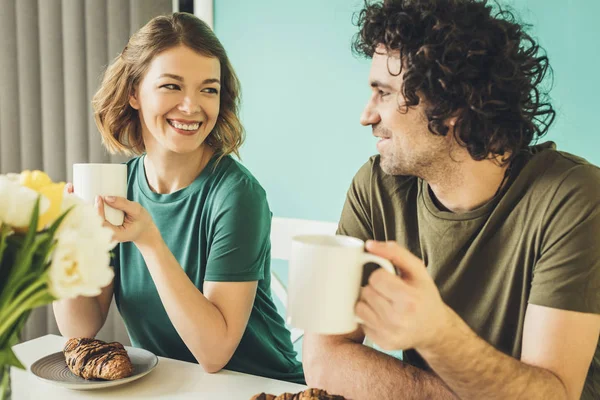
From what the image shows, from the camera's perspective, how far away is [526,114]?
1.23 m

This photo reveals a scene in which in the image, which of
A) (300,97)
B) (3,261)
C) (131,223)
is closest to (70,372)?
(131,223)

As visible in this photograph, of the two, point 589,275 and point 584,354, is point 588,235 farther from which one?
point 584,354

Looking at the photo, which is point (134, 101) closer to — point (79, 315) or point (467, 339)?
point (79, 315)

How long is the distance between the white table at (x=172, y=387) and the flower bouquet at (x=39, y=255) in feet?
1.46

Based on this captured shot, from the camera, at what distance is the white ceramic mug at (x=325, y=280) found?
27.0 inches

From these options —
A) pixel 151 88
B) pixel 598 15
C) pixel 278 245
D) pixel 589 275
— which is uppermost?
pixel 598 15

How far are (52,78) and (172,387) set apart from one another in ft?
5.12

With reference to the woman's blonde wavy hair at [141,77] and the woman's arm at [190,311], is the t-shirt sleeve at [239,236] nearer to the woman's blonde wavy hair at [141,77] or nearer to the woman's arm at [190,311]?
the woman's arm at [190,311]

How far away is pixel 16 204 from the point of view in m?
0.61

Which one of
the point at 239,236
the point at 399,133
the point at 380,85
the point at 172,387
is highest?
the point at 380,85

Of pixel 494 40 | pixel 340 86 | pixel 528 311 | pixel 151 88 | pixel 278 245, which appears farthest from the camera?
pixel 340 86

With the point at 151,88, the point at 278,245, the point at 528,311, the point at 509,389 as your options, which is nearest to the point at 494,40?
the point at 528,311

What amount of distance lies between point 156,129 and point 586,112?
5.03 ft

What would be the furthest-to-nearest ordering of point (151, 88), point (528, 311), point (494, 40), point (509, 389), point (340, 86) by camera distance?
point (340, 86) < point (151, 88) < point (494, 40) < point (528, 311) < point (509, 389)
